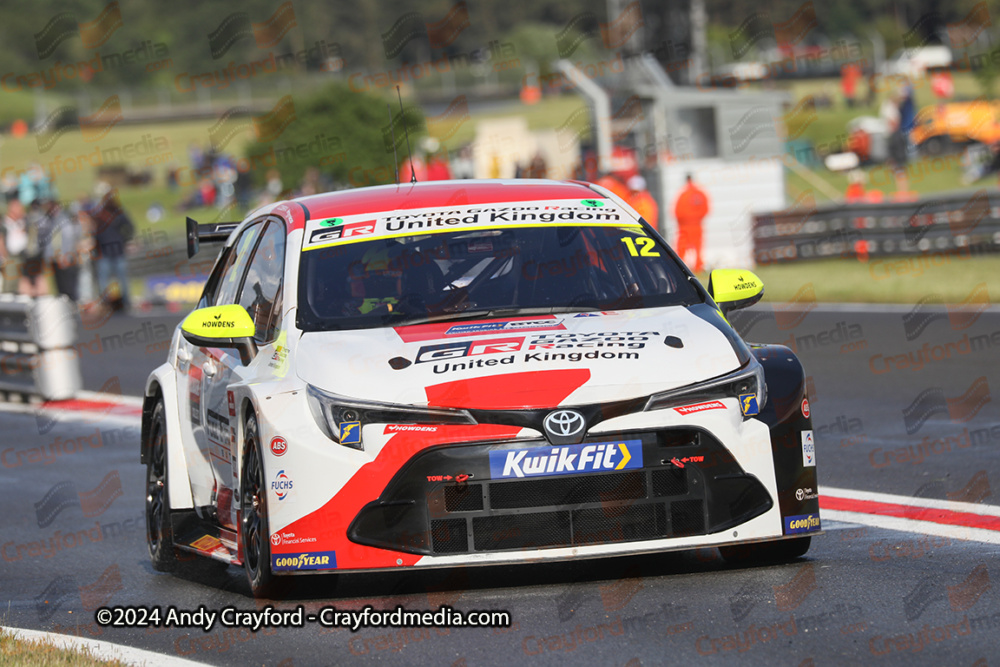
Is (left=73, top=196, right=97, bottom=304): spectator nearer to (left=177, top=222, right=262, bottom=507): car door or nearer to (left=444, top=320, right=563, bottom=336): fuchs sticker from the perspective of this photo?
(left=177, top=222, right=262, bottom=507): car door

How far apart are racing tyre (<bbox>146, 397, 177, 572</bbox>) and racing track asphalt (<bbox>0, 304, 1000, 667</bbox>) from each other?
0.12 meters

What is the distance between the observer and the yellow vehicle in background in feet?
152

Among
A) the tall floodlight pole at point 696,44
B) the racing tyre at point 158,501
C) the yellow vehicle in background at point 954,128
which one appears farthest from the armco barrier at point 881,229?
the yellow vehicle in background at point 954,128

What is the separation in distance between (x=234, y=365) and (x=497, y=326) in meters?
1.16

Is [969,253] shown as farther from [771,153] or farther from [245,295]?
[245,295]

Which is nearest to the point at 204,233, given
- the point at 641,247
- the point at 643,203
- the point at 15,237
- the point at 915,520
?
the point at 641,247

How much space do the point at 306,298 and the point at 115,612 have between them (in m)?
1.41

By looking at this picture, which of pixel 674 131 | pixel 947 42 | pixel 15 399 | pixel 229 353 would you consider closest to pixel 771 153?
pixel 674 131

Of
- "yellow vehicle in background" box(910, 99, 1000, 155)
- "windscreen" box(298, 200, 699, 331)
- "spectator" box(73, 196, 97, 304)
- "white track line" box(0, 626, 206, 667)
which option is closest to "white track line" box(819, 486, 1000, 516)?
"windscreen" box(298, 200, 699, 331)

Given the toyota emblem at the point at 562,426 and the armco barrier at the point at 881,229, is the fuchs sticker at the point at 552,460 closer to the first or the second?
the toyota emblem at the point at 562,426

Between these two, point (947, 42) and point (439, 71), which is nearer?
point (439, 71)

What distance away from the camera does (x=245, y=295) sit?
739 cm

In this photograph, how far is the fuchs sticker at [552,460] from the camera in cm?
580

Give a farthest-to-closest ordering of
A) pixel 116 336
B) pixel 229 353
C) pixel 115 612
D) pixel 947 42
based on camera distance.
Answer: pixel 947 42, pixel 116 336, pixel 229 353, pixel 115 612
